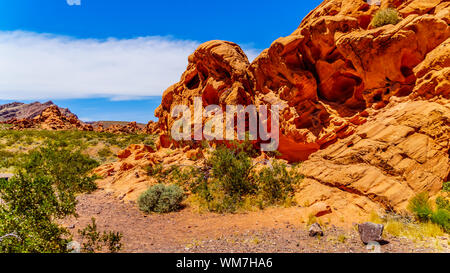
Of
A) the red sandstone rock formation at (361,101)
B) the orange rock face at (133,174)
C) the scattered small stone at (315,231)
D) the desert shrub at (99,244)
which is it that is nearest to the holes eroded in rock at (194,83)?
the orange rock face at (133,174)

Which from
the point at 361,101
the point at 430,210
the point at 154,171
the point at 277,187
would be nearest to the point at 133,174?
the point at 154,171

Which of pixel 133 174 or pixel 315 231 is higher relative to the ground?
pixel 133 174

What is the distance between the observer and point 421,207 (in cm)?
636

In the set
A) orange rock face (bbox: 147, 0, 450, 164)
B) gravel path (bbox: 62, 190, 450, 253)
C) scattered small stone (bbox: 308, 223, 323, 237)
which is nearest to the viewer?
gravel path (bbox: 62, 190, 450, 253)

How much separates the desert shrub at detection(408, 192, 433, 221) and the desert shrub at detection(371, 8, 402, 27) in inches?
250

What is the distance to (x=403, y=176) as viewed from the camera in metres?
7.34

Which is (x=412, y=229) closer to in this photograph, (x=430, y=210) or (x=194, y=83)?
(x=430, y=210)

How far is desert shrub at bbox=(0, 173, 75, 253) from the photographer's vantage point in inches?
198

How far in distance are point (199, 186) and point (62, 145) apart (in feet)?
80.6

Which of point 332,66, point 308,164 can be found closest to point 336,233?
point 308,164

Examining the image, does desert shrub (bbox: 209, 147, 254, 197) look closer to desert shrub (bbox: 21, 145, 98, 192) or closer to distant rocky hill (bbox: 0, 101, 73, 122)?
desert shrub (bbox: 21, 145, 98, 192)

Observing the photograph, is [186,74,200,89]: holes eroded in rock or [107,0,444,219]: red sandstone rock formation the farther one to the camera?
[186,74,200,89]: holes eroded in rock

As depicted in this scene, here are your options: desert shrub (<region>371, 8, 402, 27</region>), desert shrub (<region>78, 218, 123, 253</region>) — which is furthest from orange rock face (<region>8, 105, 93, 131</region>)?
desert shrub (<region>371, 8, 402, 27</region>)

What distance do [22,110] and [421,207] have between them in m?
148
